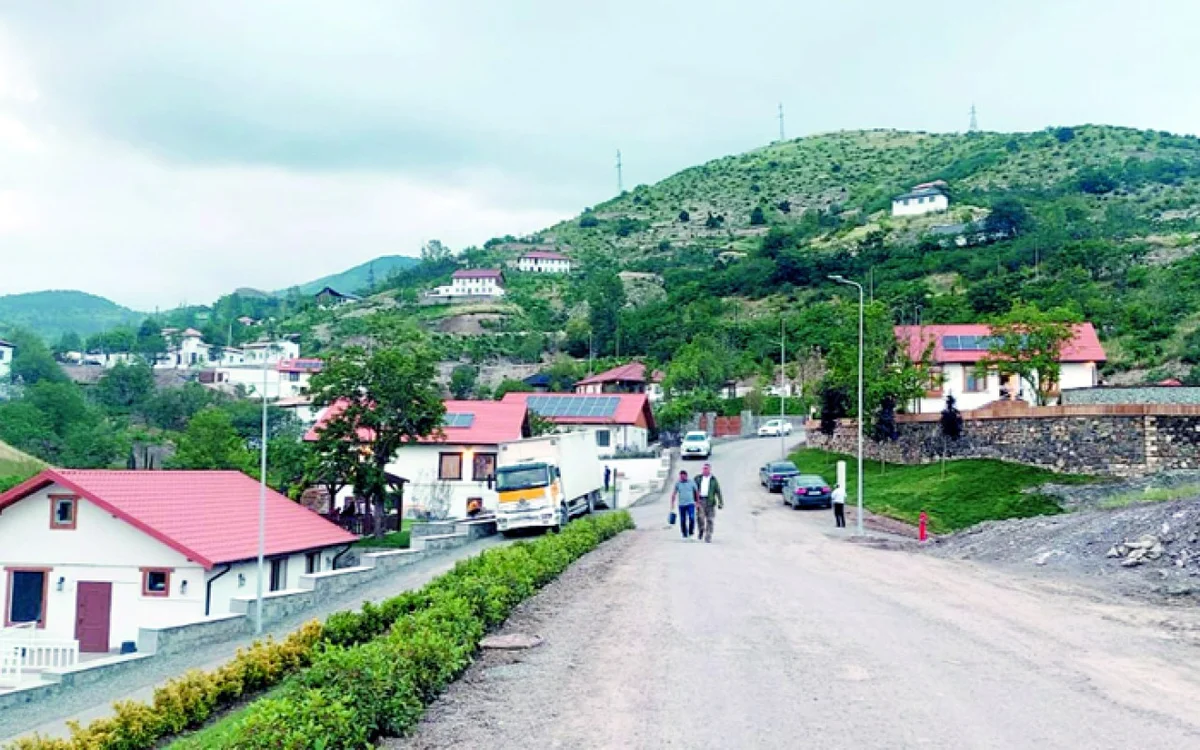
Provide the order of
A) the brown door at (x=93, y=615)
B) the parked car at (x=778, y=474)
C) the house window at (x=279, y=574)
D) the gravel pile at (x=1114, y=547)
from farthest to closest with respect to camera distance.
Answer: the parked car at (x=778, y=474) < the house window at (x=279, y=574) < the brown door at (x=93, y=615) < the gravel pile at (x=1114, y=547)

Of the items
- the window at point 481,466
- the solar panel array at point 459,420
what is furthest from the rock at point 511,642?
the solar panel array at point 459,420

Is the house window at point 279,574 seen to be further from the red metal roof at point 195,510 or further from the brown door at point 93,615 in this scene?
the brown door at point 93,615

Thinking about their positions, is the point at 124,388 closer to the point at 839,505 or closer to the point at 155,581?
the point at 155,581

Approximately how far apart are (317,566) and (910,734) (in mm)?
26953

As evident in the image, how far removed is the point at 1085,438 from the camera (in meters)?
33.8

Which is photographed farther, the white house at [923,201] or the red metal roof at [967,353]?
the white house at [923,201]

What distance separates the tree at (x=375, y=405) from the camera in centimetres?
3844

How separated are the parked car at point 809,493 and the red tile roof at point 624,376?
41.4 metres

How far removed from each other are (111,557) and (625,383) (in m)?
55.9

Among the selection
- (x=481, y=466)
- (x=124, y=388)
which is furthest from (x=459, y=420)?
(x=124, y=388)

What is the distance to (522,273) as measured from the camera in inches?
6368

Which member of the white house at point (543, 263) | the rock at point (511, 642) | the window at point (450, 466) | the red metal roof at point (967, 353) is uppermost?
the white house at point (543, 263)

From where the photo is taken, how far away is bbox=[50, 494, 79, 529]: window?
1123 inches

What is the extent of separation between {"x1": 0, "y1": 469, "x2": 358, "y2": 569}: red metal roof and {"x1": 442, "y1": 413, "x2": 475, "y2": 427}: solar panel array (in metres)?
15.2
